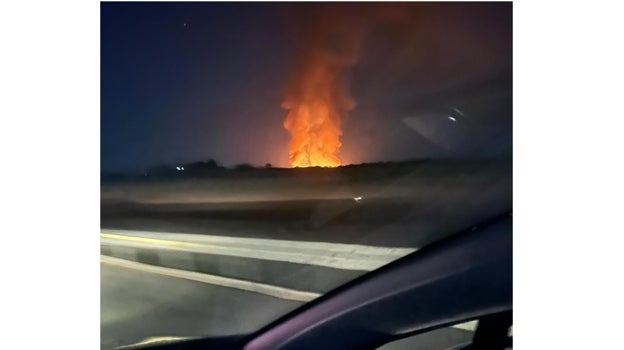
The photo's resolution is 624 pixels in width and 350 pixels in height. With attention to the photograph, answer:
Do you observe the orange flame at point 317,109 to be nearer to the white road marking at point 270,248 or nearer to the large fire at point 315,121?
the large fire at point 315,121

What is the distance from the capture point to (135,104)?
123 centimetres

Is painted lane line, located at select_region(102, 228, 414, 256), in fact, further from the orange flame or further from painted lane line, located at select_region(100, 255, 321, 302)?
the orange flame


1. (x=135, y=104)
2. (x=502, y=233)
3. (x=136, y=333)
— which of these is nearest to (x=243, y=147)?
(x=135, y=104)

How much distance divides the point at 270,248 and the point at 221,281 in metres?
0.14

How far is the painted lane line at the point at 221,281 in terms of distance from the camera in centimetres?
119

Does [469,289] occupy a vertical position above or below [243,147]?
below

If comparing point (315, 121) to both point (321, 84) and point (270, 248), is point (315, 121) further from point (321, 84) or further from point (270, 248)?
point (270, 248)

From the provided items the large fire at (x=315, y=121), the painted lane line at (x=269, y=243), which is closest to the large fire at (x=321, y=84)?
the large fire at (x=315, y=121)

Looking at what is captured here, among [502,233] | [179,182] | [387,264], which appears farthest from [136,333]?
[502,233]

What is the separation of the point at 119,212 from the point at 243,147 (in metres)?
0.34

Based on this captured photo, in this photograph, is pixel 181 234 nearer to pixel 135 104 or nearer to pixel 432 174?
pixel 135 104

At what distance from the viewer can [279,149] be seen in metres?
1.21
